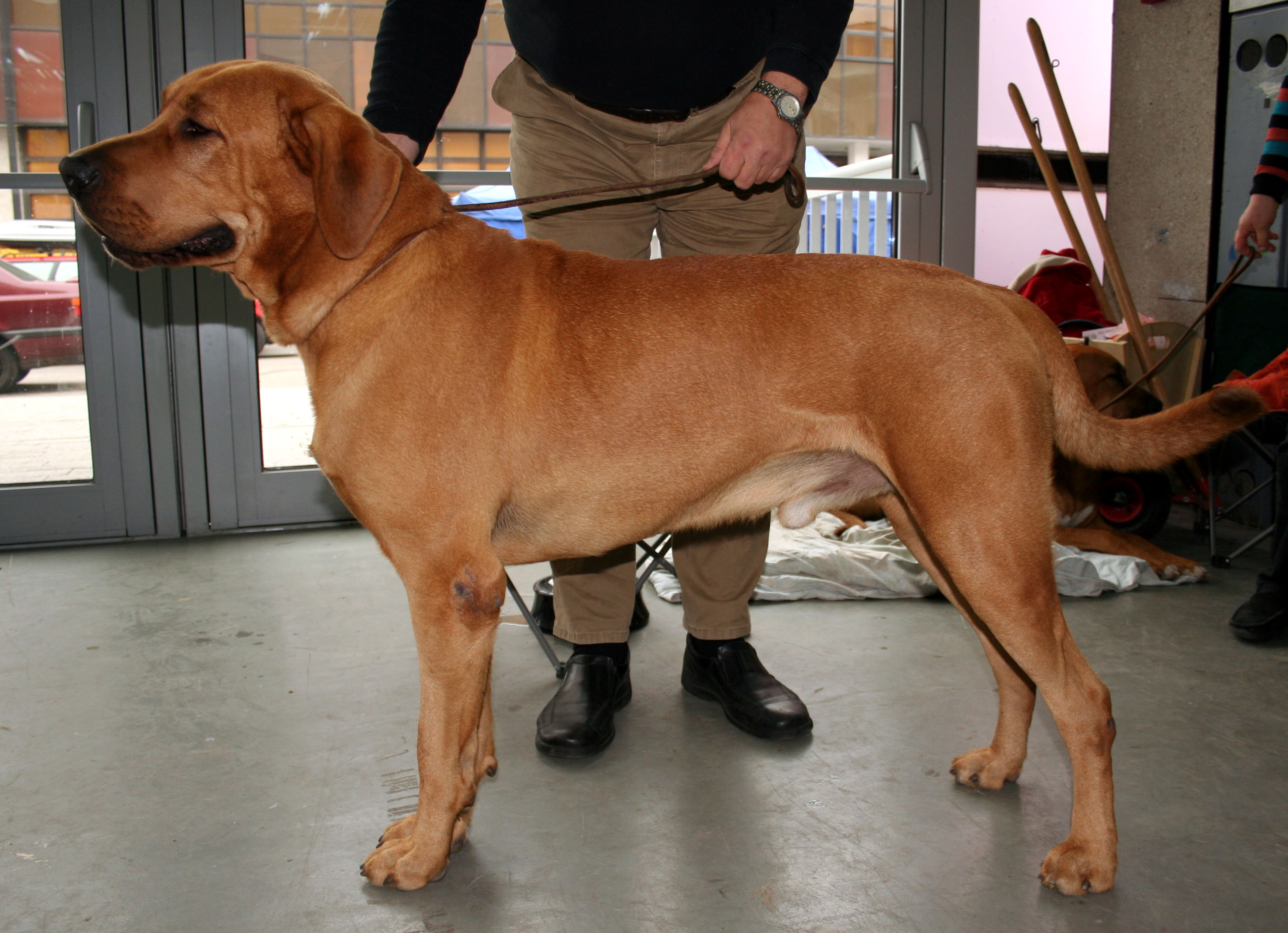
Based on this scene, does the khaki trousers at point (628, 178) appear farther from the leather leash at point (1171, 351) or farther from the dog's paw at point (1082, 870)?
the leather leash at point (1171, 351)

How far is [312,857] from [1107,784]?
1.59 m

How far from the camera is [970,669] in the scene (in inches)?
115

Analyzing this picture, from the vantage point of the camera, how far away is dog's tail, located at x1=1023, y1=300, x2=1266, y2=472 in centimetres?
186

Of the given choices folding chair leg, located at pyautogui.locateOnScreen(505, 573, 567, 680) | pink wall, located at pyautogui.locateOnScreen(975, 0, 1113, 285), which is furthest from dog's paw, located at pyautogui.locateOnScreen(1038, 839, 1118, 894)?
pink wall, located at pyautogui.locateOnScreen(975, 0, 1113, 285)

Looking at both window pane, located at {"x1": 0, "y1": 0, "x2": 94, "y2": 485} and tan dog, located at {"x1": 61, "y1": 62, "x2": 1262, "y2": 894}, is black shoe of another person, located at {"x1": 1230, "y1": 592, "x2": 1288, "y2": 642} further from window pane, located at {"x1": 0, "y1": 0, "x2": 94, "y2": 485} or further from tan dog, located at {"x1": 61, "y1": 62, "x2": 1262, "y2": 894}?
window pane, located at {"x1": 0, "y1": 0, "x2": 94, "y2": 485}

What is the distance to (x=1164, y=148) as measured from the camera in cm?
562

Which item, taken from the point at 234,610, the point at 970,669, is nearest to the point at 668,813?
the point at 970,669

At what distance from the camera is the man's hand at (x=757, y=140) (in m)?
2.10

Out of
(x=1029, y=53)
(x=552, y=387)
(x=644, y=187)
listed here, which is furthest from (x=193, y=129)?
(x=1029, y=53)

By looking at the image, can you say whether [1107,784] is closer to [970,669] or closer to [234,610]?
[970,669]

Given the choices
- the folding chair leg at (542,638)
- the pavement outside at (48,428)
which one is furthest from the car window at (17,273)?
the folding chair leg at (542,638)

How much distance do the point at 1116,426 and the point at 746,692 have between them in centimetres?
116

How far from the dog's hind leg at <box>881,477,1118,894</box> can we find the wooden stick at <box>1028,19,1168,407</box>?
3.34m

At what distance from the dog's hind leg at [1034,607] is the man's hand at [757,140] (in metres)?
0.82
